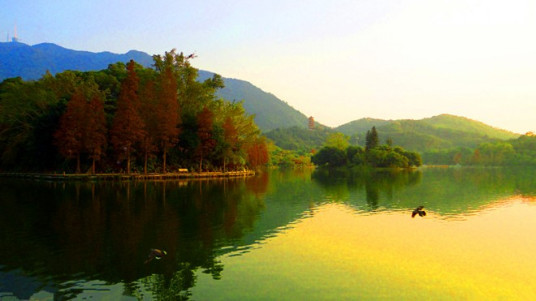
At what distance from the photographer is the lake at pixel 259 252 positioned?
12840 mm

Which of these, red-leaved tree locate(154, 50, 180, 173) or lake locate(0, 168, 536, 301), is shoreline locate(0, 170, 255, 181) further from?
lake locate(0, 168, 536, 301)

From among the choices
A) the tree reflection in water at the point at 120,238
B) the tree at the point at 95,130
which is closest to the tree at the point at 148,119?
the tree at the point at 95,130

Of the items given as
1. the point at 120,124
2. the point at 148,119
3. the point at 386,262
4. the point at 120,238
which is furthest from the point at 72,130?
the point at 386,262

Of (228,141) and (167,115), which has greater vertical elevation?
(167,115)

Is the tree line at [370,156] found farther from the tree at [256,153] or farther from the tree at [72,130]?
the tree at [72,130]

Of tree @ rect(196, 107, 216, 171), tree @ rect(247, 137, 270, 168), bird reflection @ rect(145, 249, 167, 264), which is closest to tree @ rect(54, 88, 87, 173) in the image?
tree @ rect(196, 107, 216, 171)

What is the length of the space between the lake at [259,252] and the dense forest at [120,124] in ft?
85.5

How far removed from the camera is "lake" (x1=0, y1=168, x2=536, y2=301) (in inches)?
506

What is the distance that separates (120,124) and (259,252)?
147ft

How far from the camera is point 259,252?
58.0 feet

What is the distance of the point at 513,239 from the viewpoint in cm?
2170

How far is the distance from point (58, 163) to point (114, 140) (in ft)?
46.1

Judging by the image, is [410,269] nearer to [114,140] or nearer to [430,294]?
[430,294]

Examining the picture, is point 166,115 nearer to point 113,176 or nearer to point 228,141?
point 113,176
